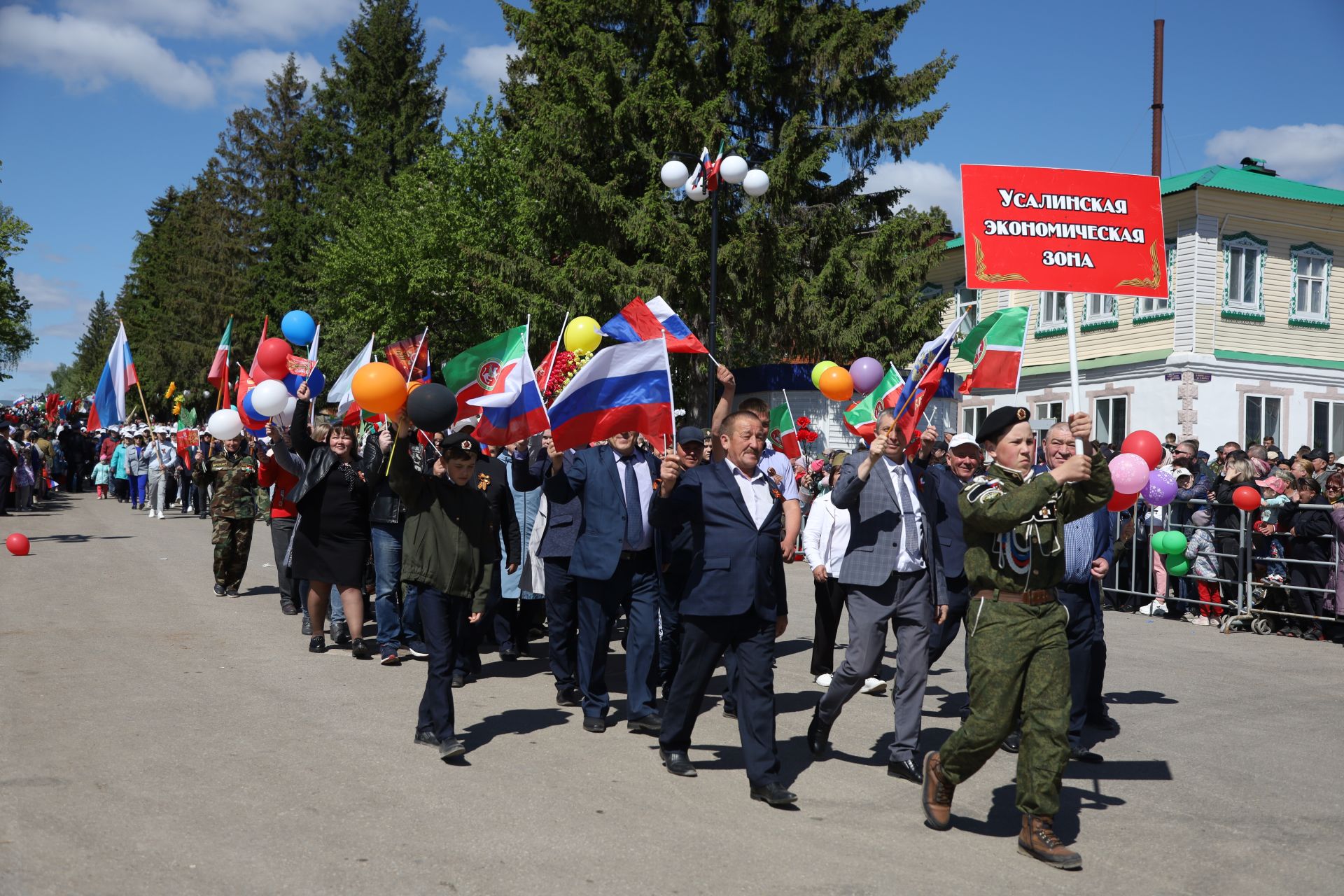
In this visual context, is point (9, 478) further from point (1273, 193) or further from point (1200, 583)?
point (1273, 193)

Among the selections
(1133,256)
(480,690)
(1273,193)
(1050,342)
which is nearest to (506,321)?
(1050,342)

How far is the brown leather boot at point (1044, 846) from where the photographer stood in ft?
16.6

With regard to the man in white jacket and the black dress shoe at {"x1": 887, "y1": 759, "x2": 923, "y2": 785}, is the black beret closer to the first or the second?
the black dress shoe at {"x1": 887, "y1": 759, "x2": 923, "y2": 785}

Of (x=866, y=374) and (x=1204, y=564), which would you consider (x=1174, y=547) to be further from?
(x=866, y=374)

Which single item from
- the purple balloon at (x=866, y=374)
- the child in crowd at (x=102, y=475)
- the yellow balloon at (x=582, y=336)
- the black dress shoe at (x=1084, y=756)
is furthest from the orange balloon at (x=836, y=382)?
the child in crowd at (x=102, y=475)

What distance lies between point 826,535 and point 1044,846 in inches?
171

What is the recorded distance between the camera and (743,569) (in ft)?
20.5

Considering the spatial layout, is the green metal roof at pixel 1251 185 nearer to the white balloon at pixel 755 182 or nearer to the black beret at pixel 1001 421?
the white balloon at pixel 755 182

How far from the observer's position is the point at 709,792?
620 centimetres

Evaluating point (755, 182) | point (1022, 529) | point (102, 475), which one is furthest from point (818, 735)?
point (102, 475)

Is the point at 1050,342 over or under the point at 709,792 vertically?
over

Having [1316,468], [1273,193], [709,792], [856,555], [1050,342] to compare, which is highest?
[1273,193]

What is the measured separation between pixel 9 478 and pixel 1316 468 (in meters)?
24.1

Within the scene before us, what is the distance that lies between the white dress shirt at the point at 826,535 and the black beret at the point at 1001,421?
132 inches
